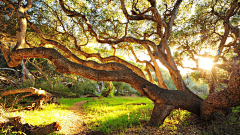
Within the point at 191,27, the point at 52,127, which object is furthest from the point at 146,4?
the point at 52,127

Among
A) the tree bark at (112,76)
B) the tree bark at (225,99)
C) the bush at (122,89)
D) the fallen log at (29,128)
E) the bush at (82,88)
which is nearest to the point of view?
the tree bark at (225,99)

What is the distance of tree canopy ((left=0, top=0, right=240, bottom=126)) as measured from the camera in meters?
4.70

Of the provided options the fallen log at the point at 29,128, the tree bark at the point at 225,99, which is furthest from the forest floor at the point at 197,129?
the fallen log at the point at 29,128

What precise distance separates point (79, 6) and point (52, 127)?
9.02 metres

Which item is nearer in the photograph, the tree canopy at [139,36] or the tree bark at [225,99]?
the tree bark at [225,99]

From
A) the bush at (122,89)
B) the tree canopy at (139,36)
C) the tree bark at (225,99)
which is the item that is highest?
the tree canopy at (139,36)

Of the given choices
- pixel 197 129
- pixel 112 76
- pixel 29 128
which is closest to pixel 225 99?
pixel 197 129

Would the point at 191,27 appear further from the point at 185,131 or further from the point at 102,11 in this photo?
the point at 185,131

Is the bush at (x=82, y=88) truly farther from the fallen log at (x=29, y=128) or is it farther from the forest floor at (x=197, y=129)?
the fallen log at (x=29, y=128)

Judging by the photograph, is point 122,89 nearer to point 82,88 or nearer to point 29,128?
point 82,88

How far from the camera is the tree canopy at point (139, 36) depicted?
4.70 metres

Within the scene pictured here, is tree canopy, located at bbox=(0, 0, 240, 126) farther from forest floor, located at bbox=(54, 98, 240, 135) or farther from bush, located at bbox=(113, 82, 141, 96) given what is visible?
bush, located at bbox=(113, 82, 141, 96)

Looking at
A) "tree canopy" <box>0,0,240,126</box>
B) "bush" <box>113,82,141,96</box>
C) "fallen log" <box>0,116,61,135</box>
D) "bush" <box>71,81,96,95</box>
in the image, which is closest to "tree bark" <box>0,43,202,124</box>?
"tree canopy" <box>0,0,240,126</box>

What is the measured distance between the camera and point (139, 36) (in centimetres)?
1156
